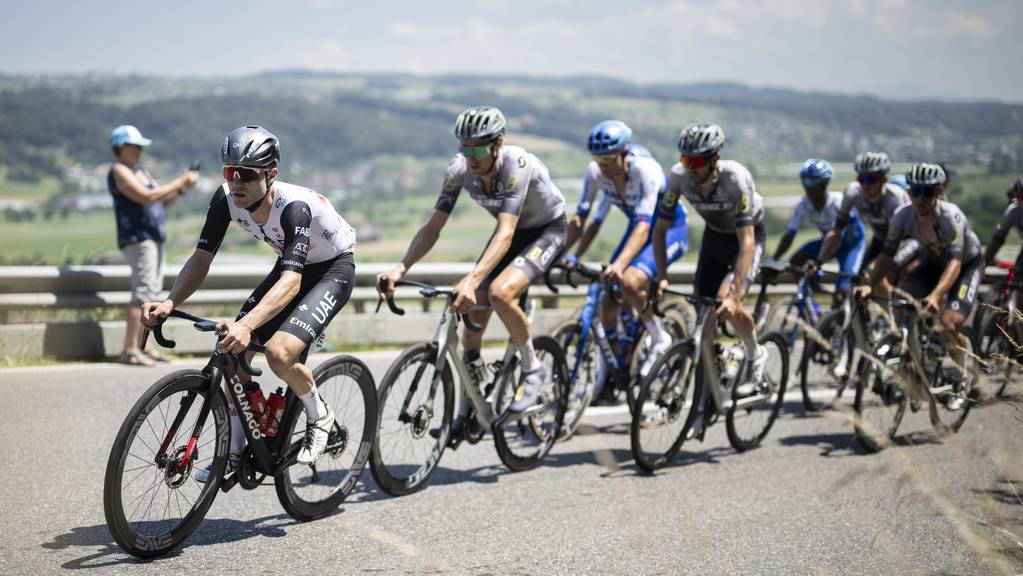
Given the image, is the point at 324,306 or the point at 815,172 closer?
the point at 324,306

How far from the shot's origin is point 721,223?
7.81 meters

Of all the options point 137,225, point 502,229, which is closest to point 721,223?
point 502,229

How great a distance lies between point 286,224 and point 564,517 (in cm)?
236

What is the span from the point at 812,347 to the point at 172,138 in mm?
86787

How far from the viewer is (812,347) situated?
29.5ft

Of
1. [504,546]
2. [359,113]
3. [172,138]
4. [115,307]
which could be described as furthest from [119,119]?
[504,546]

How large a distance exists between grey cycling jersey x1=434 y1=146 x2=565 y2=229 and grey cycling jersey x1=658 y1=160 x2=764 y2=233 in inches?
53.0

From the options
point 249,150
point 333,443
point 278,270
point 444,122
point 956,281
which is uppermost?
point 444,122

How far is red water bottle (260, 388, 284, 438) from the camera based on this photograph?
5.07m

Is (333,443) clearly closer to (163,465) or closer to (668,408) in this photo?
(163,465)

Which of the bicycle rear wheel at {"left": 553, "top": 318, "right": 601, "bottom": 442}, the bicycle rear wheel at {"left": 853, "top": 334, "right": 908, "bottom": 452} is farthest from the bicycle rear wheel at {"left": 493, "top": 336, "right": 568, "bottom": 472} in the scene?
the bicycle rear wheel at {"left": 853, "top": 334, "right": 908, "bottom": 452}

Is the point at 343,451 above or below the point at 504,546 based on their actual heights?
above

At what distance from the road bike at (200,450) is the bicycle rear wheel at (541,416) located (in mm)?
1343

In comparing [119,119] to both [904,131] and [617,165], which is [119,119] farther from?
[617,165]
